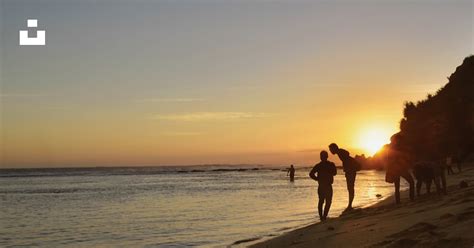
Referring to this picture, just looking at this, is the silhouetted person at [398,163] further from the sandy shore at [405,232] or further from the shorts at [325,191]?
the sandy shore at [405,232]

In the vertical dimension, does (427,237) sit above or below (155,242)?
above

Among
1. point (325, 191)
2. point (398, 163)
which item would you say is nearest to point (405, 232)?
point (325, 191)

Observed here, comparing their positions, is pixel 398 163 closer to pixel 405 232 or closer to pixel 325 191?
pixel 325 191

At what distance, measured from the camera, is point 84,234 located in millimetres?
15500

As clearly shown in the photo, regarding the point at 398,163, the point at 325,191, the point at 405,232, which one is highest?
the point at 398,163

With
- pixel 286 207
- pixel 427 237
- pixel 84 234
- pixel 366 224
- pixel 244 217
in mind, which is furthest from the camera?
pixel 286 207

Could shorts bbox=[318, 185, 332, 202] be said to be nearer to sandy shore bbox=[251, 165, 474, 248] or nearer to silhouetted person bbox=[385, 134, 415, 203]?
silhouetted person bbox=[385, 134, 415, 203]

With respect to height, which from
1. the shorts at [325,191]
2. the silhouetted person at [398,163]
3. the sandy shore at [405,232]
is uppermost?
the silhouetted person at [398,163]

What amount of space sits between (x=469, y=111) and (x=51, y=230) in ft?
78.8

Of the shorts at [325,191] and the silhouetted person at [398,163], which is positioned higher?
the silhouetted person at [398,163]

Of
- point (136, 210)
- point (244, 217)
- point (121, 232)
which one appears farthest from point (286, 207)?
point (121, 232)

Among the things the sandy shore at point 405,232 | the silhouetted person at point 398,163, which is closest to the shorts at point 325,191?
the silhouetted person at point 398,163

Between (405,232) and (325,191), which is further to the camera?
(325,191)

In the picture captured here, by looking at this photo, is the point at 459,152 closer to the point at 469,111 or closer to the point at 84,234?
the point at 469,111
